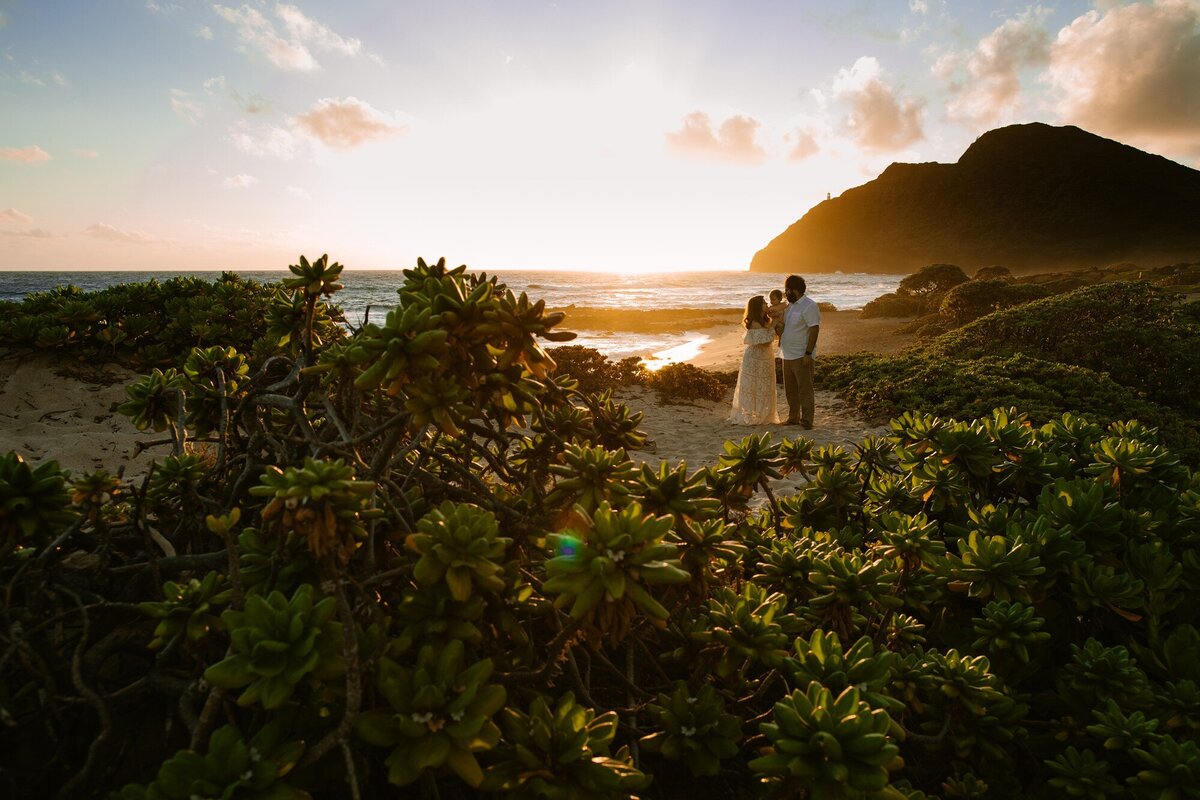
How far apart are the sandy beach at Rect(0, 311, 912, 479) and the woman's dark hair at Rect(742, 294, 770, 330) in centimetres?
178

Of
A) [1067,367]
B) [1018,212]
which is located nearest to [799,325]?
[1067,367]

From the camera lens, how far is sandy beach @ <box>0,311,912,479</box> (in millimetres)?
5113

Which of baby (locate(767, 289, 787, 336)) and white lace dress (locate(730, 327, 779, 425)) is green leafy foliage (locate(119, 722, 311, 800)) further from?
baby (locate(767, 289, 787, 336))

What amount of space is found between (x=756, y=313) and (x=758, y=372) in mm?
980

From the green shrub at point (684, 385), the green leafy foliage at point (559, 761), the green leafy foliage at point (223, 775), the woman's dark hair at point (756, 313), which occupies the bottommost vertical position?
the green shrub at point (684, 385)

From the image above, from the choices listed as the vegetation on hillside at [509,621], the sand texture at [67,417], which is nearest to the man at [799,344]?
the vegetation on hillside at [509,621]

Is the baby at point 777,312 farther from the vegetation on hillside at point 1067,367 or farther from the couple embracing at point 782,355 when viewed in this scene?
the vegetation on hillside at point 1067,367

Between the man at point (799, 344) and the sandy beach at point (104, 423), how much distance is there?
0.44m

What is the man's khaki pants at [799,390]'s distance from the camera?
8500 mm

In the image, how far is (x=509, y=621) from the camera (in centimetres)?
110

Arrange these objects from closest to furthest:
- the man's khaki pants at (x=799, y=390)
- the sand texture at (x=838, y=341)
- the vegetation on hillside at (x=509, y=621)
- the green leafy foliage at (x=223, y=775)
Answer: the green leafy foliage at (x=223, y=775) → the vegetation on hillside at (x=509, y=621) → the man's khaki pants at (x=799, y=390) → the sand texture at (x=838, y=341)

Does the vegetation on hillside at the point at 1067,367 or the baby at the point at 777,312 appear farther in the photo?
the baby at the point at 777,312

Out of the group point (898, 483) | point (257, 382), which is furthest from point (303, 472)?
point (898, 483)

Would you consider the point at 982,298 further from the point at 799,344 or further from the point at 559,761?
the point at 559,761
